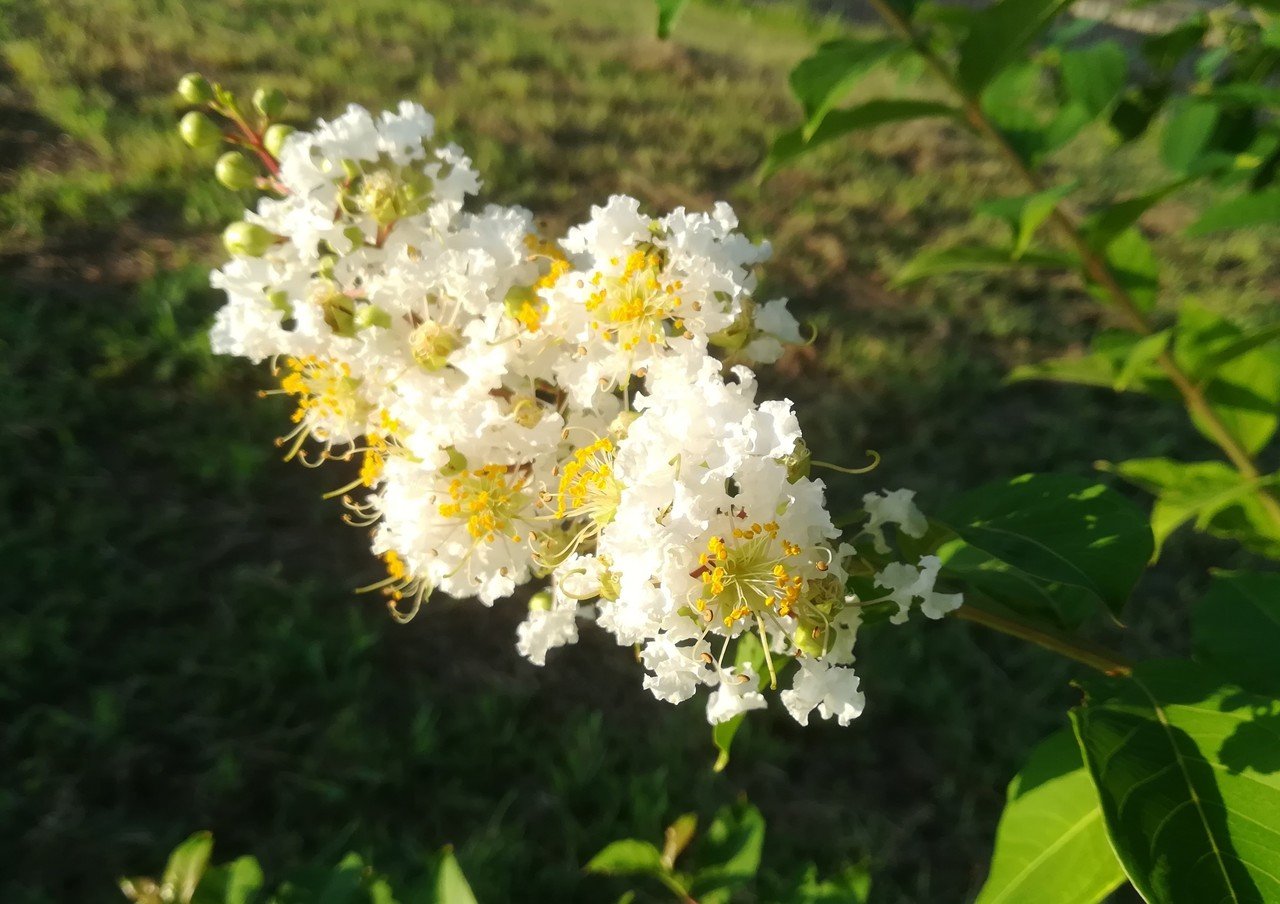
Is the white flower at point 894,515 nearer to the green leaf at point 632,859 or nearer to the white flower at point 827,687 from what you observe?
the white flower at point 827,687

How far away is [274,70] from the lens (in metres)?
4.23

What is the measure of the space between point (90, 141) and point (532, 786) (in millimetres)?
3076

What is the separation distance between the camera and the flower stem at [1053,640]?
41.9 inches

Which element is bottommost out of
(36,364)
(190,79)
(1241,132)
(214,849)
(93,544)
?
(214,849)

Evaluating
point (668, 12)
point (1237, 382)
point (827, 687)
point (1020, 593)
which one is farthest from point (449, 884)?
point (1237, 382)

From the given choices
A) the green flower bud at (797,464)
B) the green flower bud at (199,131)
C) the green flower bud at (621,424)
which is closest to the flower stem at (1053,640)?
the green flower bud at (797,464)

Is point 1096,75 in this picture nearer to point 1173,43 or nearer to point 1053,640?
point 1173,43

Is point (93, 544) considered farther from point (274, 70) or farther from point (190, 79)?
point (274, 70)

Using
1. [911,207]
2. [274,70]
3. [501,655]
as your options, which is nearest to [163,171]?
[274,70]

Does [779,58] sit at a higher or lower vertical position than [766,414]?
lower

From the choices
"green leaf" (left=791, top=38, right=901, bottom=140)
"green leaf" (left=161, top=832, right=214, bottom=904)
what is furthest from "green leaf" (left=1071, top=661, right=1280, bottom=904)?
"green leaf" (left=161, top=832, right=214, bottom=904)

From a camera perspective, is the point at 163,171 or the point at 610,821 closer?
the point at 610,821

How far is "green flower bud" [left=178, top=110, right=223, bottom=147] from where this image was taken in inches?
47.8

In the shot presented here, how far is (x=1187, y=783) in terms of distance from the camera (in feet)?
3.21
